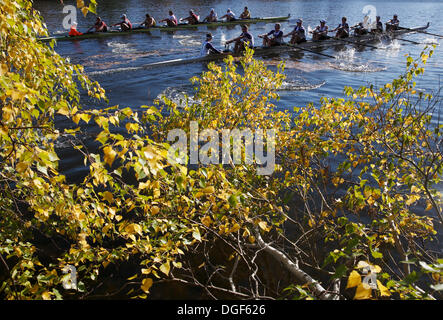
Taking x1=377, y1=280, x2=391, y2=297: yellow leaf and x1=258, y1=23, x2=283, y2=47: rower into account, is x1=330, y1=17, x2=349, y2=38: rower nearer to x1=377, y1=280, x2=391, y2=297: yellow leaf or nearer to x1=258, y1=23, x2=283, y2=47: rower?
x1=258, y1=23, x2=283, y2=47: rower

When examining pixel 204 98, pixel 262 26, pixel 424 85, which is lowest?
pixel 424 85

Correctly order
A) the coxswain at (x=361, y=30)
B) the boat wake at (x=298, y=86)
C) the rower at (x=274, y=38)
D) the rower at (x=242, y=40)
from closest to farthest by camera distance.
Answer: the boat wake at (x=298, y=86)
the rower at (x=242, y=40)
the rower at (x=274, y=38)
the coxswain at (x=361, y=30)

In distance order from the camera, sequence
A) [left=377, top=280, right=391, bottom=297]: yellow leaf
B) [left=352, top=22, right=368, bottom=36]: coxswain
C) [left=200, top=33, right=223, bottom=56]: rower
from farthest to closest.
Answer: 1. [left=352, top=22, right=368, bottom=36]: coxswain
2. [left=200, top=33, right=223, bottom=56]: rower
3. [left=377, top=280, right=391, bottom=297]: yellow leaf

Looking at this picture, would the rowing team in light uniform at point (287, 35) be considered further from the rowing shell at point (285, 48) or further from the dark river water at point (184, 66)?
the dark river water at point (184, 66)

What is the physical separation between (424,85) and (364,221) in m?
12.1

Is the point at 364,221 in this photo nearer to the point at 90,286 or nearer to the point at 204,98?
the point at 204,98

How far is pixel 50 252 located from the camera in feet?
18.1

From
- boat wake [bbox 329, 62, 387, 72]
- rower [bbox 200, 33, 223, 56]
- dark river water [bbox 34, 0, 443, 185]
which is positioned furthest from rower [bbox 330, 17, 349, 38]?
rower [bbox 200, 33, 223, 56]

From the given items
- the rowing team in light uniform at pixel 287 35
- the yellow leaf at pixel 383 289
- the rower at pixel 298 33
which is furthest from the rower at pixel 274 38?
the yellow leaf at pixel 383 289

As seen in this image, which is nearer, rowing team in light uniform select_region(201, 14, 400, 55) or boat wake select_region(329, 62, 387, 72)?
rowing team in light uniform select_region(201, 14, 400, 55)

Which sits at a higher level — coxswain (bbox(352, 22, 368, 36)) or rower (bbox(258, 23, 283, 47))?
coxswain (bbox(352, 22, 368, 36))

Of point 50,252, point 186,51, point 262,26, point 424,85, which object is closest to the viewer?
point 50,252

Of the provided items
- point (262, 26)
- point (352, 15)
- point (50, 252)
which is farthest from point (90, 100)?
point (352, 15)

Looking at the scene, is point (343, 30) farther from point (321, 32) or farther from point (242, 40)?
point (242, 40)
